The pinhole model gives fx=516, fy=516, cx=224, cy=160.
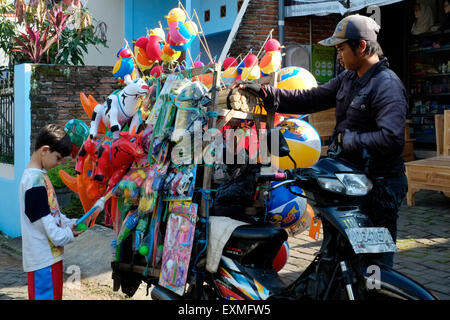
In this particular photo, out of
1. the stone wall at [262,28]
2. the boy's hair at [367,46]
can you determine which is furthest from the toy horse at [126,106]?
the stone wall at [262,28]

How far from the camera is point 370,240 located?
2479 mm

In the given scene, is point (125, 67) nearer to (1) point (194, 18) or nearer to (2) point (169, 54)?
(2) point (169, 54)

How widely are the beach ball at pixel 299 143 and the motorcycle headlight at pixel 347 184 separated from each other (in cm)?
112

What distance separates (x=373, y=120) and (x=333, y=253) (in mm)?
817

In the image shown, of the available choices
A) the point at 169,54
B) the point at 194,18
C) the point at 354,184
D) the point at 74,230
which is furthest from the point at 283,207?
the point at 194,18

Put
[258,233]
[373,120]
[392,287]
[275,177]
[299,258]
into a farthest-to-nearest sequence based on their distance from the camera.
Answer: [299,258]
[258,233]
[373,120]
[275,177]
[392,287]

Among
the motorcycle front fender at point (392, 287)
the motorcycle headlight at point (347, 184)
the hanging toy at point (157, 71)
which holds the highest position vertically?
the hanging toy at point (157, 71)

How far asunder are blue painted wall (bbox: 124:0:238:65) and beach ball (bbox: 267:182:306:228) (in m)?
7.47

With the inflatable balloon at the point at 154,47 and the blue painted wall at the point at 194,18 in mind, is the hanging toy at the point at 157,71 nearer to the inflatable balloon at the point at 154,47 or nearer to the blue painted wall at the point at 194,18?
the inflatable balloon at the point at 154,47

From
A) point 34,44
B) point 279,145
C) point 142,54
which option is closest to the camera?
point 279,145

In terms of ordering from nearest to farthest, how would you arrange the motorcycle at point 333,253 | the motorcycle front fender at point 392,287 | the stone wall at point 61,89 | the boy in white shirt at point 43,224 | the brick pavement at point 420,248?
the motorcycle front fender at point 392,287 → the motorcycle at point 333,253 → the boy in white shirt at point 43,224 → the brick pavement at point 420,248 → the stone wall at point 61,89

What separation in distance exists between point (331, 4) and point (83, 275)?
210 inches

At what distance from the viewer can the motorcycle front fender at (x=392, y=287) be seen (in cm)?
233

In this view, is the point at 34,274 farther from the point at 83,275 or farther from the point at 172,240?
the point at 83,275
